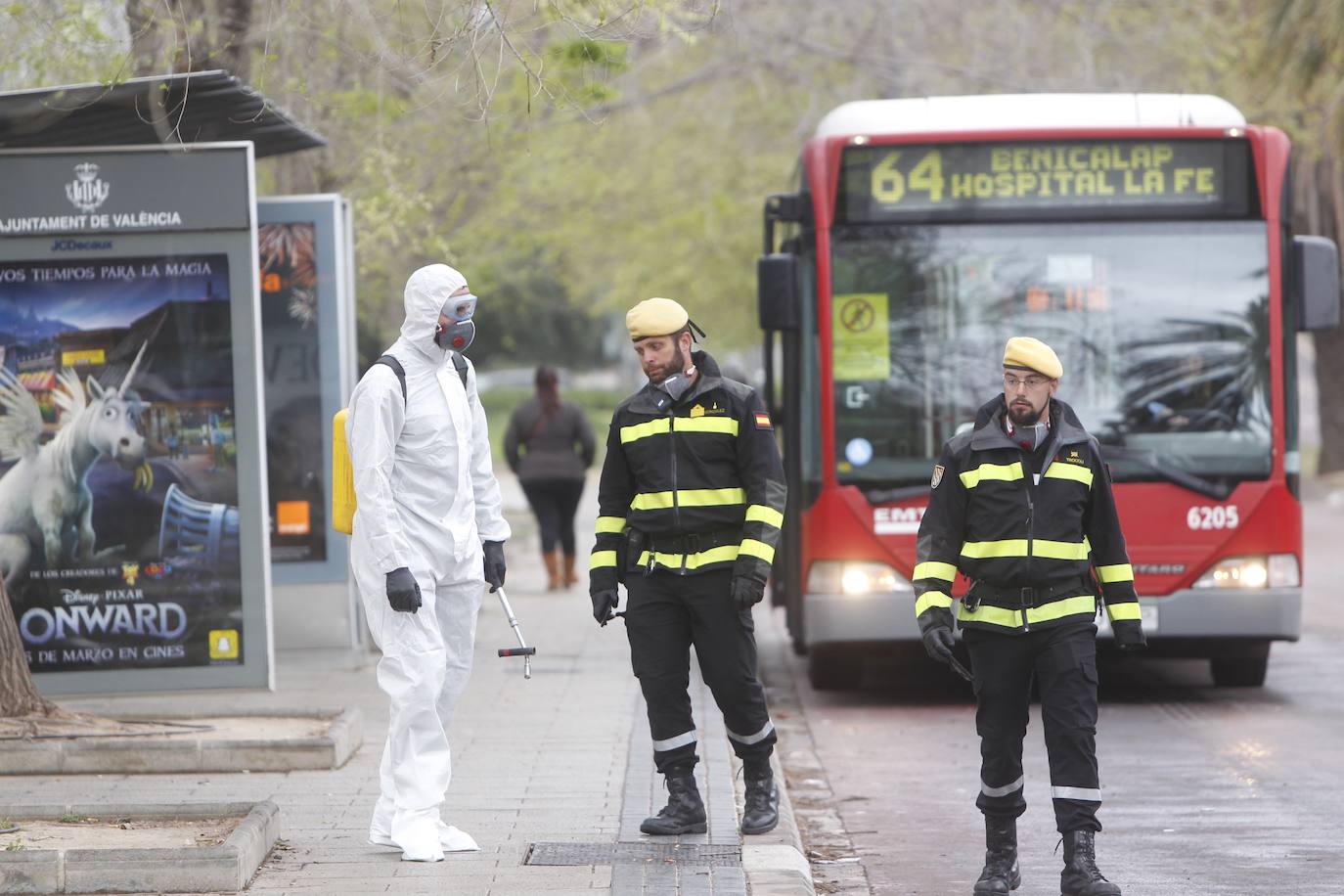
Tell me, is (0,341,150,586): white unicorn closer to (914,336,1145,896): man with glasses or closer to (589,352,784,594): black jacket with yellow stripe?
(589,352,784,594): black jacket with yellow stripe

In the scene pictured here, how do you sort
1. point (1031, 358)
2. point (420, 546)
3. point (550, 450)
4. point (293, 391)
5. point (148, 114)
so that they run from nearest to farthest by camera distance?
point (1031, 358), point (420, 546), point (148, 114), point (293, 391), point (550, 450)

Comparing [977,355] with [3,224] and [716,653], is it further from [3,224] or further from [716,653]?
[3,224]

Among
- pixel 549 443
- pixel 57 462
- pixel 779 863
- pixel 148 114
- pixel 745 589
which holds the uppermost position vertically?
pixel 148 114

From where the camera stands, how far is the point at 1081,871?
236 inches

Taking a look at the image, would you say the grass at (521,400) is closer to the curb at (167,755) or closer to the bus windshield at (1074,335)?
the bus windshield at (1074,335)

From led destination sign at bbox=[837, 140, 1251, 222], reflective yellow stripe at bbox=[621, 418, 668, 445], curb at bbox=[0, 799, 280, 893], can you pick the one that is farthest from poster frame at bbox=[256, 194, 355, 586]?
curb at bbox=[0, 799, 280, 893]

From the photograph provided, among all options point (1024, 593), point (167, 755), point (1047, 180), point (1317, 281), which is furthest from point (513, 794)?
point (1317, 281)

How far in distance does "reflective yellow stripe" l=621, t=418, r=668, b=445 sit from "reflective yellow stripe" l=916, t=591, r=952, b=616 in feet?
3.83

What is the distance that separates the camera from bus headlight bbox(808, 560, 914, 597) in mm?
10586

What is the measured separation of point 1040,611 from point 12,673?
4359 mm

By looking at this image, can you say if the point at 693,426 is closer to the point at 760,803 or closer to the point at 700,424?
the point at 700,424

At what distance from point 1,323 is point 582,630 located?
19.1ft


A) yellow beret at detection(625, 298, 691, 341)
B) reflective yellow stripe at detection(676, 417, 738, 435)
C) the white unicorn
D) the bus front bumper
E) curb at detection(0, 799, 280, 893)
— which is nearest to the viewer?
curb at detection(0, 799, 280, 893)

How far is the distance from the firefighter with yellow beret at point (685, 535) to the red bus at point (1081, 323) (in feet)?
12.4
